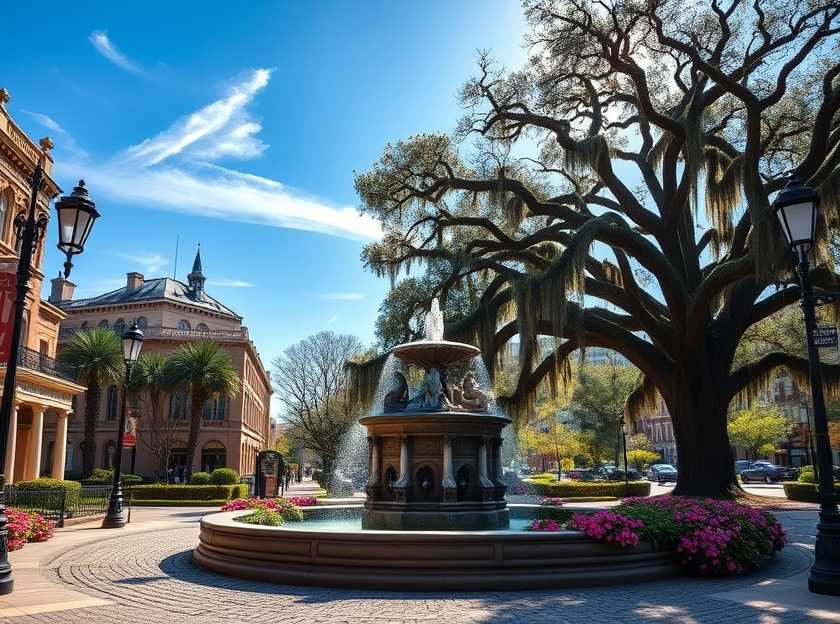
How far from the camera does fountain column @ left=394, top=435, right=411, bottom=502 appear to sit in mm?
12695

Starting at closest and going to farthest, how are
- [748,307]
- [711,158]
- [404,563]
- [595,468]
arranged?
[404,563] → [748,307] → [711,158] → [595,468]

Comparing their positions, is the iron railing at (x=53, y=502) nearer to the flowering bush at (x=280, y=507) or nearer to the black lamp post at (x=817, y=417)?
the flowering bush at (x=280, y=507)

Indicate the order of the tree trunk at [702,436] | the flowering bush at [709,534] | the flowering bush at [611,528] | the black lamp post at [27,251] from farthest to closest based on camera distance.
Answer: the tree trunk at [702,436] < the flowering bush at [709,534] < the flowering bush at [611,528] < the black lamp post at [27,251]

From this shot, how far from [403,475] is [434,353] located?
272cm

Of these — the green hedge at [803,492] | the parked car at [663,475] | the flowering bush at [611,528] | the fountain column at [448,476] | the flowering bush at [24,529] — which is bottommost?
the parked car at [663,475]

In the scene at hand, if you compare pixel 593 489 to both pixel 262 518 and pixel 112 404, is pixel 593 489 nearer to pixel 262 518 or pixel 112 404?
pixel 262 518

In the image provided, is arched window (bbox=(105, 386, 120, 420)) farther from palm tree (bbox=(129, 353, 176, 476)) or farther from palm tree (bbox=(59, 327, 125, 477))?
palm tree (bbox=(59, 327, 125, 477))

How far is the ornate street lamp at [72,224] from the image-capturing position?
942cm

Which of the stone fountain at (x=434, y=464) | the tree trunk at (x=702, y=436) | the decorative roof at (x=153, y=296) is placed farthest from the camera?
the decorative roof at (x=153, y=296)

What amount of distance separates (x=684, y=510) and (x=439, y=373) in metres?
5.38

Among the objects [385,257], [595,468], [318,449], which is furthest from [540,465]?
[385,257]

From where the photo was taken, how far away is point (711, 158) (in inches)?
965

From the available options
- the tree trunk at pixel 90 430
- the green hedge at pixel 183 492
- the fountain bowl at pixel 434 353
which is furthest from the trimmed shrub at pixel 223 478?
the fountain bowl at pixel 434 353

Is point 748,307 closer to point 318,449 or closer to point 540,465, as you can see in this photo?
point 318,449
